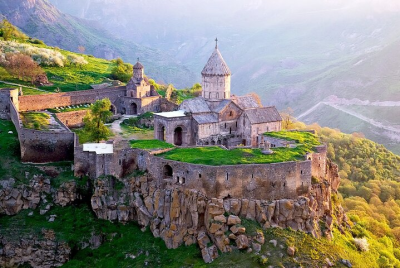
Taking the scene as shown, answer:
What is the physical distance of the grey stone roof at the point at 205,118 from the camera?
40812mm

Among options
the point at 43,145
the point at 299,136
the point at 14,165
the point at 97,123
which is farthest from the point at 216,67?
the point at 14,165

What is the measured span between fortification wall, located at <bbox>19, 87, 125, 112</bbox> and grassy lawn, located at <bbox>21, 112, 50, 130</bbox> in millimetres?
2621

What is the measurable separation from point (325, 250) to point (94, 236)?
14466 mm

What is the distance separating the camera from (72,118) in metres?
45.7

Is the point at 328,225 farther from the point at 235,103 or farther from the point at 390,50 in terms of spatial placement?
the point at 390,50

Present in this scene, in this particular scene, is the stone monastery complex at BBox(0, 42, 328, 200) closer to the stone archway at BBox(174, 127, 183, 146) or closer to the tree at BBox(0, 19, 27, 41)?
the stone archway at BBox(174, 127, 183, 146)

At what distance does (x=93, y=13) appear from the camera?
188 meters

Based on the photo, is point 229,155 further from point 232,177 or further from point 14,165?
point 14,165

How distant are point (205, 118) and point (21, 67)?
24.2 meters

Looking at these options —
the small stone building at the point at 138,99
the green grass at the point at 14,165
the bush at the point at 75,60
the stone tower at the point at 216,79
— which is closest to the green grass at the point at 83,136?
the green grass at the point at 14,165

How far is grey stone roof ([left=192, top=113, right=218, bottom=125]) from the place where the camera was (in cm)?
4081

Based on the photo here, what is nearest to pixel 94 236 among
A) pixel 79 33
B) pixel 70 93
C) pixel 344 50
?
pixel 70 93

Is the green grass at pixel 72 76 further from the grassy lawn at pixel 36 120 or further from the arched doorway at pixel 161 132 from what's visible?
the arched doorway at pixel 161 132

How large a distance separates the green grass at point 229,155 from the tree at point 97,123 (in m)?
6.83
